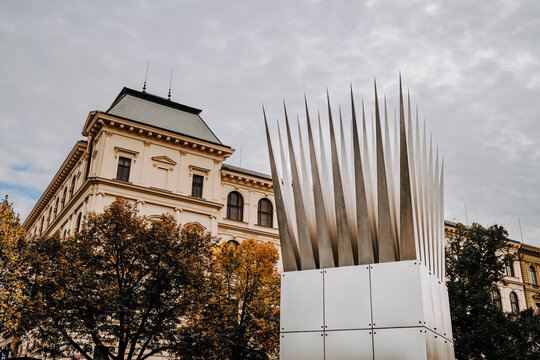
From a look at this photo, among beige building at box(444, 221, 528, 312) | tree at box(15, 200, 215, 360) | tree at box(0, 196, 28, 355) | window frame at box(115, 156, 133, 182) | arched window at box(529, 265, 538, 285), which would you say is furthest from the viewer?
arched window at box(529, 265, 538, 285)

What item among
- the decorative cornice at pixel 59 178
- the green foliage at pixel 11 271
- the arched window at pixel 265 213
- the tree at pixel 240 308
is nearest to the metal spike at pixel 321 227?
the tree at pixel 240 308

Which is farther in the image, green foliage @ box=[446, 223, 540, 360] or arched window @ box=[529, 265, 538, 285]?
arched window @ box=[529, 265, 538, 285]

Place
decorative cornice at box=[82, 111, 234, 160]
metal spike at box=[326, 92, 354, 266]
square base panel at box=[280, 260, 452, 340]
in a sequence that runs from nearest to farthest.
→ square base panel at box=[280, 260, 452, 340]
metal spike at box=[326, 92, 354, 266]
decorative cornice at box=[82, 111, 234, 160]

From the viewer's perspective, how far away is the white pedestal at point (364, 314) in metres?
7.75

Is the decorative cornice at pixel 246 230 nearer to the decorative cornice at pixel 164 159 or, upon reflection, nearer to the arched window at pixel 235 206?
the arched window at pixel 235 206

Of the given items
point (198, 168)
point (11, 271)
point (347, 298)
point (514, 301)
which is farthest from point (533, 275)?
point (347, 298)

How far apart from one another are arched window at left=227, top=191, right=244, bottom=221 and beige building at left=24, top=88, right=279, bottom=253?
8 centimetres

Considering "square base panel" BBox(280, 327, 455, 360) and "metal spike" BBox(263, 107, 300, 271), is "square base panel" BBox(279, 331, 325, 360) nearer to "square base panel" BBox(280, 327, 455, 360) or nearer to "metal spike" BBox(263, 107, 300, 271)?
"square base panel" BBox(280, 327, 455, 360)

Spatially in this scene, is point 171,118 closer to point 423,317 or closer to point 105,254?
point 105,254

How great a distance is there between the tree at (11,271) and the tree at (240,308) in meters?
7.09

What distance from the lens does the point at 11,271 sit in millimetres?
22547

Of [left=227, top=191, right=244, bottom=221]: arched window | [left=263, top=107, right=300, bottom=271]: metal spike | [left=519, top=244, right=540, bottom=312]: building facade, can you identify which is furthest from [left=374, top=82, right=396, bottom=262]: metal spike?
[left=519, top=244, right=540, bottom=312]: building facade

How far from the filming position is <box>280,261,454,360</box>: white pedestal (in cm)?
775

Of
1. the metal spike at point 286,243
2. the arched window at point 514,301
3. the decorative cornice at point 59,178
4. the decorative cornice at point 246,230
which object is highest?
the decorative cornice at point 59,178
